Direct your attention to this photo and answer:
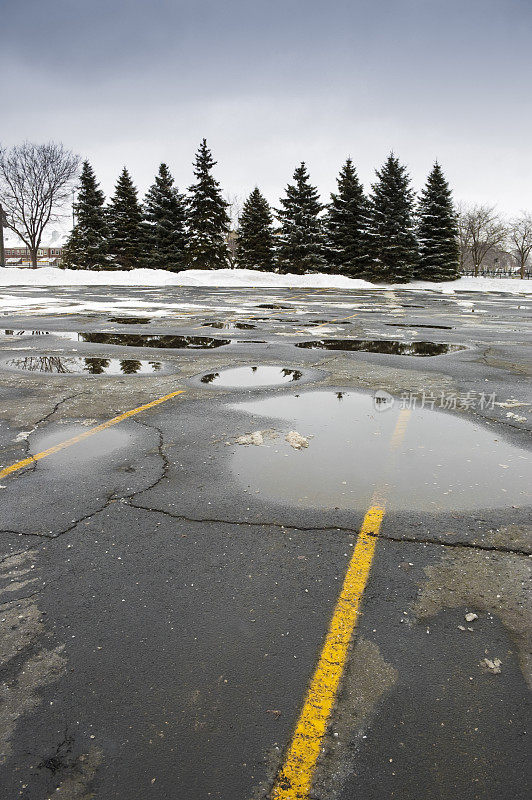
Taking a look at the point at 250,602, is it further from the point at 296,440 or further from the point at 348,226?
the point at 348,226

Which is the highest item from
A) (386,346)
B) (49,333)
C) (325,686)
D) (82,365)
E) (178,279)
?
(178,279)

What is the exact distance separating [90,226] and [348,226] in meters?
27.2

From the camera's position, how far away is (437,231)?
47.0m

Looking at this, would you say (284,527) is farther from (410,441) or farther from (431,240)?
(431,240)

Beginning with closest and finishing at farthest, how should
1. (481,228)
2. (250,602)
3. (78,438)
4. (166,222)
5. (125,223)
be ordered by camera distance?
1. (250,602)
2. (78,438)
3. (166,222)
4. (125,223)
5. (481,228)

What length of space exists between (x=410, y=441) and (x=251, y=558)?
2.53 m

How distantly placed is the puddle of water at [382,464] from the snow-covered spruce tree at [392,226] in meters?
43.1

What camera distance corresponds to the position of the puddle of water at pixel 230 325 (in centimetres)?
1356

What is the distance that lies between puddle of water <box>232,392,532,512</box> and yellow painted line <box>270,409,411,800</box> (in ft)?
2.32

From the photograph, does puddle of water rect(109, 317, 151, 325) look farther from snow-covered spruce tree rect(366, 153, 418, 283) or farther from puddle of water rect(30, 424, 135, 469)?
snow-covered spruce tree rect(366, 153, 418, 283)

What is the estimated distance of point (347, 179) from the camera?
4684 centimetres

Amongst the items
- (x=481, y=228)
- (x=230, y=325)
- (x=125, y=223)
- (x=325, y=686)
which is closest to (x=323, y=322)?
(x=230, y=325)

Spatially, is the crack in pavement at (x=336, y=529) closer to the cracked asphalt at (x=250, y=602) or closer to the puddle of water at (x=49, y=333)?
the cracked asphalt at (x=250, y=602)

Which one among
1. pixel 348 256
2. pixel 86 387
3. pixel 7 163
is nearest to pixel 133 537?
pixel 86 387
